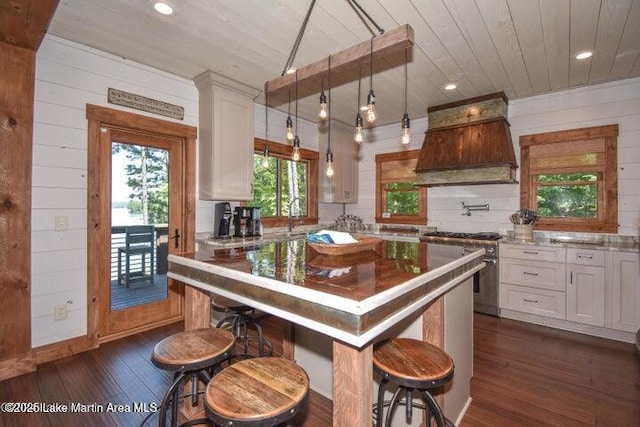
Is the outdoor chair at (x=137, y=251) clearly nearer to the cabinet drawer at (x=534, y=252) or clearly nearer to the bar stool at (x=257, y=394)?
the bar stool at (x=257, y=394)

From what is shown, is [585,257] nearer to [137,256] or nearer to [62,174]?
[137,256]

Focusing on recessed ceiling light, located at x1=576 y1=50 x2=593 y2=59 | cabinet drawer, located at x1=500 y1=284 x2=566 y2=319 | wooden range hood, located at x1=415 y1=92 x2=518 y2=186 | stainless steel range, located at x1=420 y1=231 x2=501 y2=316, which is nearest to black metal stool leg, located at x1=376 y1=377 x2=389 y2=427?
stainless steel range, located at x1=420 y1=231 x2=501 y2=316

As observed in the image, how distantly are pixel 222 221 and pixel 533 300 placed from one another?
12.0 ft

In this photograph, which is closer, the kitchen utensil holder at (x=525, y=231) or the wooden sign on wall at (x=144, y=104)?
the wooden sign on wall at (x=144, y=104)

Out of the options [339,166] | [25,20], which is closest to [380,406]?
[25,20]

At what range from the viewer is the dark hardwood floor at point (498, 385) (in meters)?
1.95

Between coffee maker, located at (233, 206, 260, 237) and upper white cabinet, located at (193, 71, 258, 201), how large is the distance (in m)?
0.19

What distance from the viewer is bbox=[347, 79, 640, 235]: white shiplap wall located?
3396mm

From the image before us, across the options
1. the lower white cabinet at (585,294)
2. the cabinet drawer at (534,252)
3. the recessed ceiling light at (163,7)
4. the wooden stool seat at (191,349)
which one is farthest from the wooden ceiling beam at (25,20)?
the lower white cabinet at (585,294)

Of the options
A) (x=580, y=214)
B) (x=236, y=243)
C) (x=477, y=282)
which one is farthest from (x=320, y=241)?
(x=580, y=214)

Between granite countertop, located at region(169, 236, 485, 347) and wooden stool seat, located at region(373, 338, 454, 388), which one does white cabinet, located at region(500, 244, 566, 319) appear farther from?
wooden stool seat, located at region(373, 338, 454, 388)

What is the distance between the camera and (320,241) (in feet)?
6.33

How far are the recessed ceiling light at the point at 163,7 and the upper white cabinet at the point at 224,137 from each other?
40.0 inches

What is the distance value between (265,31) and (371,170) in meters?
3.35
